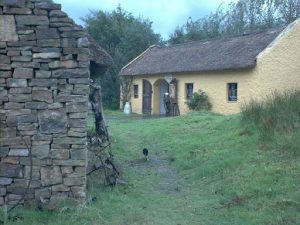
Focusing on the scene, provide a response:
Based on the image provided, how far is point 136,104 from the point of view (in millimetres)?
28641

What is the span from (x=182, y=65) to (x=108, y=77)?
8.76 m

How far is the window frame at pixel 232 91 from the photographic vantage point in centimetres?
2145

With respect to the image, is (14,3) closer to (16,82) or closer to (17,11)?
(17,11)

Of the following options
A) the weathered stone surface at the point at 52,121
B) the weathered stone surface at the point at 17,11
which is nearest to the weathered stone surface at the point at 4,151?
the weathered stone surface at the point at 52,121

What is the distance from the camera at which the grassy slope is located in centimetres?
675

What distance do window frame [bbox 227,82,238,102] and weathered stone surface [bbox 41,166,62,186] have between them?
15.4 metres

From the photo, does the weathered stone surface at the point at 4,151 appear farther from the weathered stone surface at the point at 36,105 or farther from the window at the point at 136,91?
the window at the point at 136,91

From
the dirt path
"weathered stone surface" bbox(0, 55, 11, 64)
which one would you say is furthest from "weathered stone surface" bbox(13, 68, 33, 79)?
the dirt path

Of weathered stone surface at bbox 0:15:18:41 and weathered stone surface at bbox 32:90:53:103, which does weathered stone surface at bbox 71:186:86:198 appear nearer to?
weathered stone surface at bbox 32:90:53:103

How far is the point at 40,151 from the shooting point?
699cm

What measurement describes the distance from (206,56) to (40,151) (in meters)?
17.5

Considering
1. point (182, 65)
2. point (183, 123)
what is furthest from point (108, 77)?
point (183, 123)

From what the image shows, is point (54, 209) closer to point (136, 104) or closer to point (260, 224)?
point (260, 224)

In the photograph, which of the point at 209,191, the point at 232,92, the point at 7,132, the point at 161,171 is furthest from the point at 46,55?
the point at 232,92
